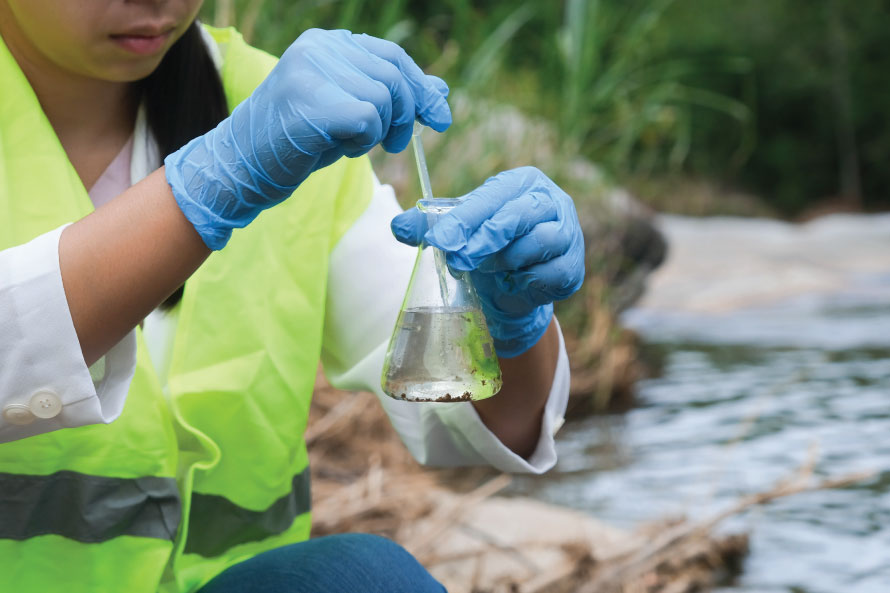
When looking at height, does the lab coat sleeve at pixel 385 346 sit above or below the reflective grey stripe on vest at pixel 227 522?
above

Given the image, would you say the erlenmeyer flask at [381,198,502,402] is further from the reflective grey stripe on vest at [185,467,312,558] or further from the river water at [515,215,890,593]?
the river water at [515,215,890,593]

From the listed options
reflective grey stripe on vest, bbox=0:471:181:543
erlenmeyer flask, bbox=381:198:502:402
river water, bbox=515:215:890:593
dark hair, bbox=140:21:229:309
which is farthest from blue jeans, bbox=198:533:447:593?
river water, bbox=515:215:890:593

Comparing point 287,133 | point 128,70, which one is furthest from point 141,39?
point 287,133

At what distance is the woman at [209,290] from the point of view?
97cm

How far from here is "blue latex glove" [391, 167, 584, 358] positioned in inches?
41.1

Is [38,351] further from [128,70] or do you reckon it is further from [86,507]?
[128,70]

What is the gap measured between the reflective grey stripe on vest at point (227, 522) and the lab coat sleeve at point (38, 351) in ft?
1.00

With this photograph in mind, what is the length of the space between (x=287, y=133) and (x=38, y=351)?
12.6 inches

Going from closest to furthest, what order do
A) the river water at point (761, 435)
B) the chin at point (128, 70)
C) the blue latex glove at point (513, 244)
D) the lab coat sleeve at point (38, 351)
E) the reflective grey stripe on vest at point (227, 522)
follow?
1. the lab coat sleeve at point (38, 351)
2. the blue latex glove at point (513, 244)
3. the chin at point (128, 70)
4. the reflective grey stripe on vest at point (227, 522)
5. the river water at point (761, 435)

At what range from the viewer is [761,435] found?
3176 mm

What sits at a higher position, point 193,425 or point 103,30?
point 103,30

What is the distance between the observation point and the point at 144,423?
115 centimetres

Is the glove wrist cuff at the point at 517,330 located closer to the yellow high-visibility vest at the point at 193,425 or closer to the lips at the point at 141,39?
the yellow high-visibility vest at the point at 193,425

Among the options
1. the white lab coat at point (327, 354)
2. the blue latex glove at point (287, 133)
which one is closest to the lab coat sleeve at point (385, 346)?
the white lab coat at point (327, 354)
